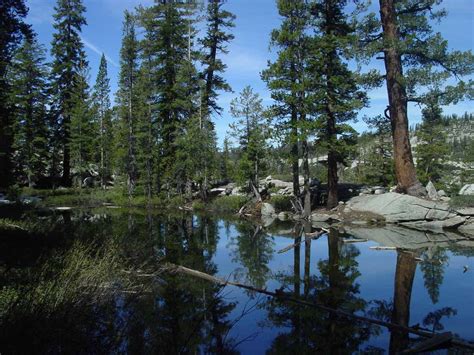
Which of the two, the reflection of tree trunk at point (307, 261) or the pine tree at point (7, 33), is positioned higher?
the pine tree at point (7, 33)

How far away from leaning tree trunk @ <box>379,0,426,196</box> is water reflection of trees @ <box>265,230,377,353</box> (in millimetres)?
10404

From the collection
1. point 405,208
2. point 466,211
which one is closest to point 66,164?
point 405,208

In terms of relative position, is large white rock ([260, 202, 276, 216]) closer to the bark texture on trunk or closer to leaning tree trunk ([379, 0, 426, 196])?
the bark texture on trunk

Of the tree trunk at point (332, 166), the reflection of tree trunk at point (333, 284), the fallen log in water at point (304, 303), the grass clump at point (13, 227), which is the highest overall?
the tree trunk at point (332, 166)

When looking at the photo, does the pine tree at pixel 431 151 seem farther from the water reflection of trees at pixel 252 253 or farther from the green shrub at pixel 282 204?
Answer: the water reflection of trees at pixel 252 253

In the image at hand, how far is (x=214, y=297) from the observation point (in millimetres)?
8883

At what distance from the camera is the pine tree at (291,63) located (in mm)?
22562

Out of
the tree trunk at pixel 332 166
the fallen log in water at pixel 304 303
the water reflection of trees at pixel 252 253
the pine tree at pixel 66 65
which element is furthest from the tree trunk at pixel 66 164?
the fallen log in water at pixel 304 303

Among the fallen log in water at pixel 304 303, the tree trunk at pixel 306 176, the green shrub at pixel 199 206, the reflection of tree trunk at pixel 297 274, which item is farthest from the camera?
the green shrub at pixel 199 206

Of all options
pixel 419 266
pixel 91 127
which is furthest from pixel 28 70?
pixel 419 266

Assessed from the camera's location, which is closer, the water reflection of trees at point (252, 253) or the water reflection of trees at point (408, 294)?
the water reflection of trees at point (408, 294)

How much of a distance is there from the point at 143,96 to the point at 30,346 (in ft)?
113

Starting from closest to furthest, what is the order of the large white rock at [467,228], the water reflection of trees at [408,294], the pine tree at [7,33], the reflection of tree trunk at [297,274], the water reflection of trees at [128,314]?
the water reflection of trees at [128,314]
the water reflection of trees at [408,294]
the reflection of tree trunk at [297,274]
the pine tree at [7,33]
the large white rock at [467,228]

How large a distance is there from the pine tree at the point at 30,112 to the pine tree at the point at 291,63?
2527cm
